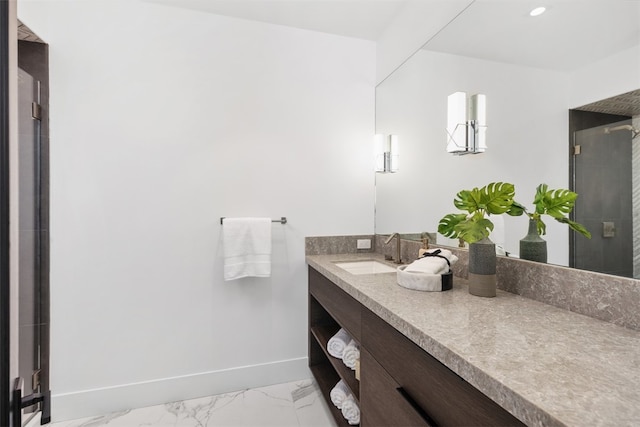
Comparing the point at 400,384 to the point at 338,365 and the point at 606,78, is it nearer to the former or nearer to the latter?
the point at 338,365

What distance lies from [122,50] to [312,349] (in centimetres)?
211

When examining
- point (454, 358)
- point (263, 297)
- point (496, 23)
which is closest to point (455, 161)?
point (496, 23)

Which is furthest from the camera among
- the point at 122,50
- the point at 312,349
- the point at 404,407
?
the point at 312,349

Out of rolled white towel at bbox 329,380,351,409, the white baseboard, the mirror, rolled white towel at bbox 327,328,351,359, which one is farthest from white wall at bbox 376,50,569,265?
the white baseboard

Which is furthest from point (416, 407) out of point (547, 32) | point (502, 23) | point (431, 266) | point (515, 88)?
point (502, 23)

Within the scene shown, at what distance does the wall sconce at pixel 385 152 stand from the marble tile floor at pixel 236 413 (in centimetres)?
152

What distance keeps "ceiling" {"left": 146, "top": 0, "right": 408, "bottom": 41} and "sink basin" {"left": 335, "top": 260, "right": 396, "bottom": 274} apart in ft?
4.98

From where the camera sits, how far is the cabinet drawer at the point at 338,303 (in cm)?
123

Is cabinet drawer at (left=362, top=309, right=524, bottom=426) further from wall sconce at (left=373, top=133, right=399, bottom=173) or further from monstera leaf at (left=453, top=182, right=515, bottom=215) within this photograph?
wall sconce at (left=373, top=133, right=399, bottom=173)

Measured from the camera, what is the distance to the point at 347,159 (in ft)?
6.98

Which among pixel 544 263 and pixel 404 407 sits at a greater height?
pixel 544 263

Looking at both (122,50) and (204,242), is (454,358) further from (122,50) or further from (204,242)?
(122,50)

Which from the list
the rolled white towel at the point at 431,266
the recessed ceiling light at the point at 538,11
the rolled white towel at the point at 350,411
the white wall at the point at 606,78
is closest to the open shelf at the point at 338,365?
the rolled white towel at the point at 350,411

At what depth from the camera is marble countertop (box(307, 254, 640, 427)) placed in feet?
1.57
